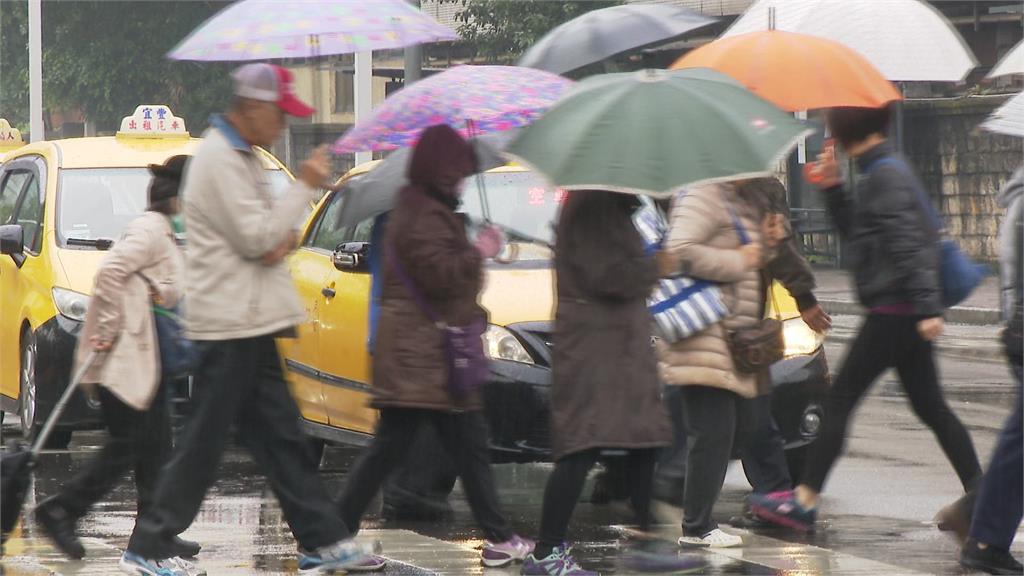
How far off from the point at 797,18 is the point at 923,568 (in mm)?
2754

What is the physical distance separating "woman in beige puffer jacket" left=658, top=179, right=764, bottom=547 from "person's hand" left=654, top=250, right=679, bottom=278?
0.03 metres

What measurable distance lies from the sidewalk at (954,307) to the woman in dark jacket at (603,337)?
11.5 m

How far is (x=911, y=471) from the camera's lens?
9.64m

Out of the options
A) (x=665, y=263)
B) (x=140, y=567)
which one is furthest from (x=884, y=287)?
(x=140, y=567)

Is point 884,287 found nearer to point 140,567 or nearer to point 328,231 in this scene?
point 140,567

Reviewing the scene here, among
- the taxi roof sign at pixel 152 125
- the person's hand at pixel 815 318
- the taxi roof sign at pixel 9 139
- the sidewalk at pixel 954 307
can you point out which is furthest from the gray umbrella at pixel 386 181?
the taxi roof sign at pixel 9 139

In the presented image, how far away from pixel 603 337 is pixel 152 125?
6.54 meters

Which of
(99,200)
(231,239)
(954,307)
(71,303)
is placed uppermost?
(231,239)

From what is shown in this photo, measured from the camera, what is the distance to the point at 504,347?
8039mm

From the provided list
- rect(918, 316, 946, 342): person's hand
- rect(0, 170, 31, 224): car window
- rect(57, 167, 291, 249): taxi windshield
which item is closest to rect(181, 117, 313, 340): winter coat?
rect(918, 316, 946, 342): person's hand

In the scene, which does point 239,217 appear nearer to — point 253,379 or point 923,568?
point 253,379

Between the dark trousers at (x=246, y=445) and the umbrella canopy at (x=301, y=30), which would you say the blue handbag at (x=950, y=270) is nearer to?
the umbrella canopy at (x=301, y=30)

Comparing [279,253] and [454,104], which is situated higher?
[454,104]

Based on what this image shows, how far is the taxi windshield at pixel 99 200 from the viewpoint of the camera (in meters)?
10.6
